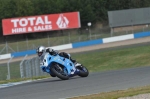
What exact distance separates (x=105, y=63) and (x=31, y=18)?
28.0 metres

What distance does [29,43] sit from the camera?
182 feet

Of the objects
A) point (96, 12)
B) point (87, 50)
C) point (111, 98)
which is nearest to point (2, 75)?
point (111, 98)

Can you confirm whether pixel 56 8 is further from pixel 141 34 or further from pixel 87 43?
pixel 141 34

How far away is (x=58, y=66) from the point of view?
16.4m

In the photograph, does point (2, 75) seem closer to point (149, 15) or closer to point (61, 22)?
point (61, 22)

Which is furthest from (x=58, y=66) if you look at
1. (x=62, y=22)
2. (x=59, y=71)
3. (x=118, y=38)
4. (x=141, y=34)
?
(x=62, y=22)

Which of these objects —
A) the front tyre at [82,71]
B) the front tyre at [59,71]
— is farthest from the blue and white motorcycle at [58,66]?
the front tyre at [82,71]

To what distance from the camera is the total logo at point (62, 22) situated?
60.5 m

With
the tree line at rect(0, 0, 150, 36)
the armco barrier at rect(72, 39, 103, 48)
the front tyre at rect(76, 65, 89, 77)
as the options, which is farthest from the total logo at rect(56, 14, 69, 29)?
the front tyre at rect(76, 65, 89, 77)

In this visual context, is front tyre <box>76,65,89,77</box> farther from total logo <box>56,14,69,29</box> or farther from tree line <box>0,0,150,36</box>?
tree line <box>0,0,150,36</box>

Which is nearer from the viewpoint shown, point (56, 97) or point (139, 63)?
point (56, 97)

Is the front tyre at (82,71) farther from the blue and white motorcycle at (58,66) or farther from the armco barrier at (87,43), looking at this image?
the armco barrier at (87,43)

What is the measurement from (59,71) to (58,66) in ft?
0.61

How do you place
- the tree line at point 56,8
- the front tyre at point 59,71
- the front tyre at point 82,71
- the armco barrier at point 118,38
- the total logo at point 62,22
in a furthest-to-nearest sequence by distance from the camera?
the tree line at point 56,8, the total logo at point 62,22, the armco barrier at point 118,38, the front tyre at point 82,71, the front tyre at point 59,71
